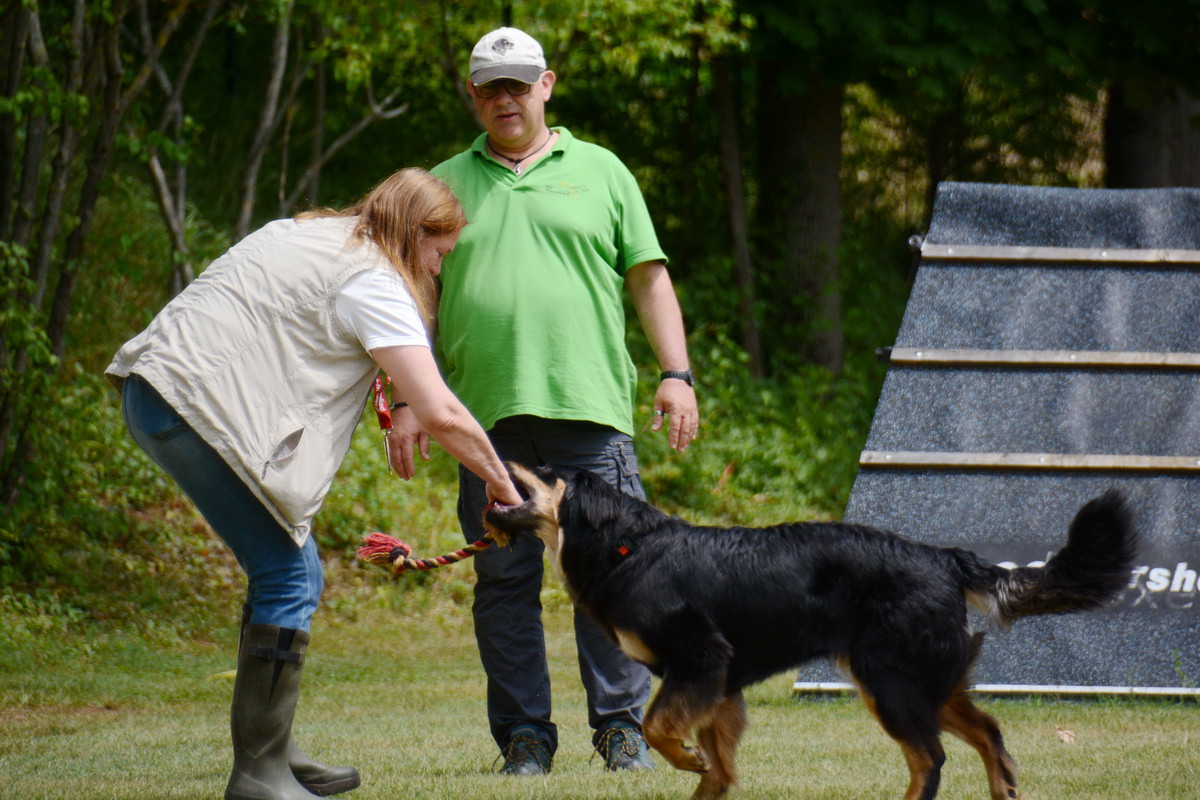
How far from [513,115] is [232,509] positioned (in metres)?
1.75

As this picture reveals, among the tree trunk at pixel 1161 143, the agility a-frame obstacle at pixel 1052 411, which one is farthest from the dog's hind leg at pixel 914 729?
the tree trunk at pixel 1161 143

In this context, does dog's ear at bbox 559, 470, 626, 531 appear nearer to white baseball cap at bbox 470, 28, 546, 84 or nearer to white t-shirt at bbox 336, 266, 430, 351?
white t-shirt at bbox 336, 266, 430, 351

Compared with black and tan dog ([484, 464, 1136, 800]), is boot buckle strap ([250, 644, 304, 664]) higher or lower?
lower

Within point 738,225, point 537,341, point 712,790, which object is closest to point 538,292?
point 537,341

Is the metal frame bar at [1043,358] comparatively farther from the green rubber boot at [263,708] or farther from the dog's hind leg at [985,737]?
the green rubber boot at [263,708]

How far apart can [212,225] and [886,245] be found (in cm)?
783

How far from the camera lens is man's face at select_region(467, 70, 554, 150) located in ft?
15.0

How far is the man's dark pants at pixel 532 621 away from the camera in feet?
15.0

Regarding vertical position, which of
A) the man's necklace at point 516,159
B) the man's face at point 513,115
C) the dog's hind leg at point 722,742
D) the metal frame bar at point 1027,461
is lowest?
the dog's hind leg at point 722,742

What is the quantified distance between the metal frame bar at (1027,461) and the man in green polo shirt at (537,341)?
158cm

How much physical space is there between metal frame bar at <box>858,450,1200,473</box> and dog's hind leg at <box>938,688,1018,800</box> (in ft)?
6.65

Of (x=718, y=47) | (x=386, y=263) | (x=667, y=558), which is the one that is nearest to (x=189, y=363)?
(x=386, y=263)

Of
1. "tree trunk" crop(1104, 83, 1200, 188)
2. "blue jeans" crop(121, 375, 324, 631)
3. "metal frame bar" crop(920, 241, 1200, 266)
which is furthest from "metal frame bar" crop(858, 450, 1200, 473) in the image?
"tree trunk" crop(1104, 83, 1200, 188)

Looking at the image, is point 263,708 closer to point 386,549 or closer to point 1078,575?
point 386,549
